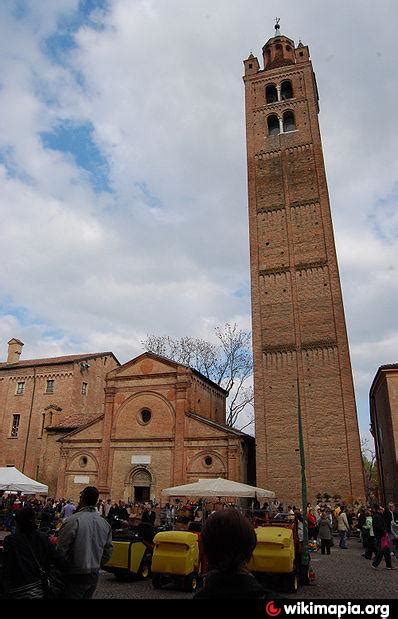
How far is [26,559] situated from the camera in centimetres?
410

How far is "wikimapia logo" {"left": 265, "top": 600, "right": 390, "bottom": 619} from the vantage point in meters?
2.10

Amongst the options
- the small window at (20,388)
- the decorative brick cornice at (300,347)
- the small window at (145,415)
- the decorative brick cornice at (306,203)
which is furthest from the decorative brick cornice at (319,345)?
the small window at (20,388)

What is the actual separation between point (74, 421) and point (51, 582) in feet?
96.8

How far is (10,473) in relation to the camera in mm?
17859

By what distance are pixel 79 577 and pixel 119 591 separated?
19.1ft

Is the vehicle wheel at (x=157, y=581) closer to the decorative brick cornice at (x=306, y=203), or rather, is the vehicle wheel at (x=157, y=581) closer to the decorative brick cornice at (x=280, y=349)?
the decorative brick cornice at (x=280, y=349)

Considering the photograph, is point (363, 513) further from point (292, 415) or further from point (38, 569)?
point (38, 569)

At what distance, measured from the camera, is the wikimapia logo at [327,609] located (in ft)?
6.89

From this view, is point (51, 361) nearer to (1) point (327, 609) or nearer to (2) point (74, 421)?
(2) point (74, 421)

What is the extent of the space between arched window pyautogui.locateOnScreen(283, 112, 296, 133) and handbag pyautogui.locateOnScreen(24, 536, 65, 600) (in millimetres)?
33768

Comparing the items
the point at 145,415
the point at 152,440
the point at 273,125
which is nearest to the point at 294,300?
the point at 145,415

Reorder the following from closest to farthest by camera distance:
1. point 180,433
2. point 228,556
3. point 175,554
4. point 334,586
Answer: point 228,556
point 175,554
point 334,586
point 180,433

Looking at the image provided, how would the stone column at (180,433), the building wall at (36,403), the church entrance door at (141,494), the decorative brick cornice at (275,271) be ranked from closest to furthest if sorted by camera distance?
1. the stone column at (180,433)
2. the church entrance door at (141,494)
3. the decorative brick cornice at (275,271)
4. the building wall at (36,403)

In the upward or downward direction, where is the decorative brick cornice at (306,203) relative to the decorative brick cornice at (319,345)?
upward
